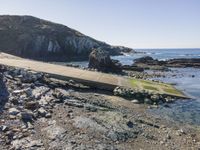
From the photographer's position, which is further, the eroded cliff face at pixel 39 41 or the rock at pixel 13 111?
the eroded cliff face at pixel 39 41

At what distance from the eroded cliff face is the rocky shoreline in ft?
260

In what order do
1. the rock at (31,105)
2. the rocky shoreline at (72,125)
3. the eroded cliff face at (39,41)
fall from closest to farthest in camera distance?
the rocky shoreline at (72,125) → the rock at (31,105) → the eroded cliff face at (39,41)

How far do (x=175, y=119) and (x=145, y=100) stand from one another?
5592 millimetres

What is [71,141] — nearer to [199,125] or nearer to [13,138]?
[13,138]

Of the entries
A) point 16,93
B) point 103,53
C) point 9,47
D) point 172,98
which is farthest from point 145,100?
point 9,47

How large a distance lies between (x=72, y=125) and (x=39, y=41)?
94955mm

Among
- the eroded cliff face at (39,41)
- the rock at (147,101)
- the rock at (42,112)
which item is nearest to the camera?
the rock at (42,112)

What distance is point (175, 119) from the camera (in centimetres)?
2502

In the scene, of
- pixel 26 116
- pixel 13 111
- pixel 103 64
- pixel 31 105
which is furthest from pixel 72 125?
pixel 103 64

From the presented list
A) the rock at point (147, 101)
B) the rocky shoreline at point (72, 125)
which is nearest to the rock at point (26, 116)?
the rocky shoreline at point (72, 125)

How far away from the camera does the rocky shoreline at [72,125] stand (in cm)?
1581

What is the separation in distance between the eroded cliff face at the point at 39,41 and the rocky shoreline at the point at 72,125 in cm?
7937

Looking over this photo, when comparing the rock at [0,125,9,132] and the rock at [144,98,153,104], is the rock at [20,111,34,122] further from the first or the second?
the rock at [144,98,153,104]

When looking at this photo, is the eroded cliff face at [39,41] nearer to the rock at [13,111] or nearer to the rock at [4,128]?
the rock at [13,111]
